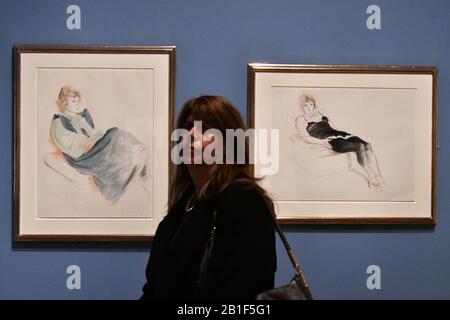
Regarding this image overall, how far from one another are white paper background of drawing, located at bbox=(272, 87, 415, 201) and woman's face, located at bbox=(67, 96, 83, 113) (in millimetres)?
613

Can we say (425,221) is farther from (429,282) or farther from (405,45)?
(405,45)

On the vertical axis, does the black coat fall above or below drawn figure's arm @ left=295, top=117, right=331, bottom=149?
below

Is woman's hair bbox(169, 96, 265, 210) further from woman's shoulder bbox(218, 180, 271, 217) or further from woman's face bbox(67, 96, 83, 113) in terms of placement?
woman's face bbox(67, 96, 83, 113)

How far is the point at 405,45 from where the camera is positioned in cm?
166

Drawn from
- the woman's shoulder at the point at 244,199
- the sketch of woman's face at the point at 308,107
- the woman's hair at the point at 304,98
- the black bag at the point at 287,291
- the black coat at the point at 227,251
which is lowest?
the black bag at the point at 287,291

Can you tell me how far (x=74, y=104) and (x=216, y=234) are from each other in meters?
0.79

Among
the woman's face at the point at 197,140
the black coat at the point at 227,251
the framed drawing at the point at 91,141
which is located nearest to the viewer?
the black coat at the point at 227,251

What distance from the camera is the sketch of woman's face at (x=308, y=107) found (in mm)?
1634

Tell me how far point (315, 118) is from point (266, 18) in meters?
0.35

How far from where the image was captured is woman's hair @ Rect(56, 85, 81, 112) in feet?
5.24

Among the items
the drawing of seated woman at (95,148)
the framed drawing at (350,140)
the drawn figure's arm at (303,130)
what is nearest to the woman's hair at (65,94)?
the drawing of seated woman at (95,148)

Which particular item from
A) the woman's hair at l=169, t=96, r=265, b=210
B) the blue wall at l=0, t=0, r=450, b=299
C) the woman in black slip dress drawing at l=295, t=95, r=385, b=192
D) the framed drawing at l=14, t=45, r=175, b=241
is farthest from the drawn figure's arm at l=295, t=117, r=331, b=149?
the woman's hair at l=169, t=96, r=265, b=210

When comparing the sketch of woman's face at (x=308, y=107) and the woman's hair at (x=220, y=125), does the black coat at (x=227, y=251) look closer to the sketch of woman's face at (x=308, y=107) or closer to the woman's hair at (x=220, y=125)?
the woman's hair at (x=220, y=125)

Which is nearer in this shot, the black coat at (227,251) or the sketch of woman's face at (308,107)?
the black coat at (227,251)
